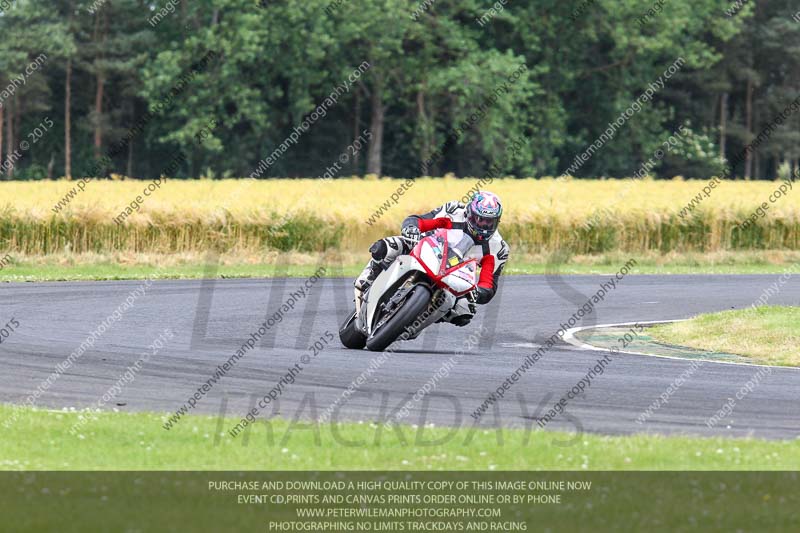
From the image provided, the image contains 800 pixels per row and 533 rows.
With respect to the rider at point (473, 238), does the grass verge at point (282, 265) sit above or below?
below

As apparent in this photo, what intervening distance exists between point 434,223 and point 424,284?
87 cm

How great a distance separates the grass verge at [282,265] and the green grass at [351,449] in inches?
650

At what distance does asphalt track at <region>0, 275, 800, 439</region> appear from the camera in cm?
1268

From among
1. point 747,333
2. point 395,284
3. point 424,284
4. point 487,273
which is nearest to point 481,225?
point 487,273

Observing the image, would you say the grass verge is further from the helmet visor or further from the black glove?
the helmet visor

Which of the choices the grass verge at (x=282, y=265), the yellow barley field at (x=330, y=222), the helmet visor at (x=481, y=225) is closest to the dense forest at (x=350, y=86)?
the yellow barley field at (x=330, y=222)

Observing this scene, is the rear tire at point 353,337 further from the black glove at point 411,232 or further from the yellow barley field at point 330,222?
the yellow barley field at point 330,222

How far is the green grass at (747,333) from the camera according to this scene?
17.3 meters

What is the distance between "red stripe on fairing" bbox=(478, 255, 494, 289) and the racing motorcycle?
12 centimetres

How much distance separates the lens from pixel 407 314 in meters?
15.6

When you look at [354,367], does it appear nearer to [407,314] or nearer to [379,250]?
[407,314]

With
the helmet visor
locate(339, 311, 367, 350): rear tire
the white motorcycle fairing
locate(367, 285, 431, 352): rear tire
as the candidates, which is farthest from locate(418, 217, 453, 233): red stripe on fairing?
locate(339, 311, 367, 350): rear tire

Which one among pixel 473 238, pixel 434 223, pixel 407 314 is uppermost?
pixel 434 223
